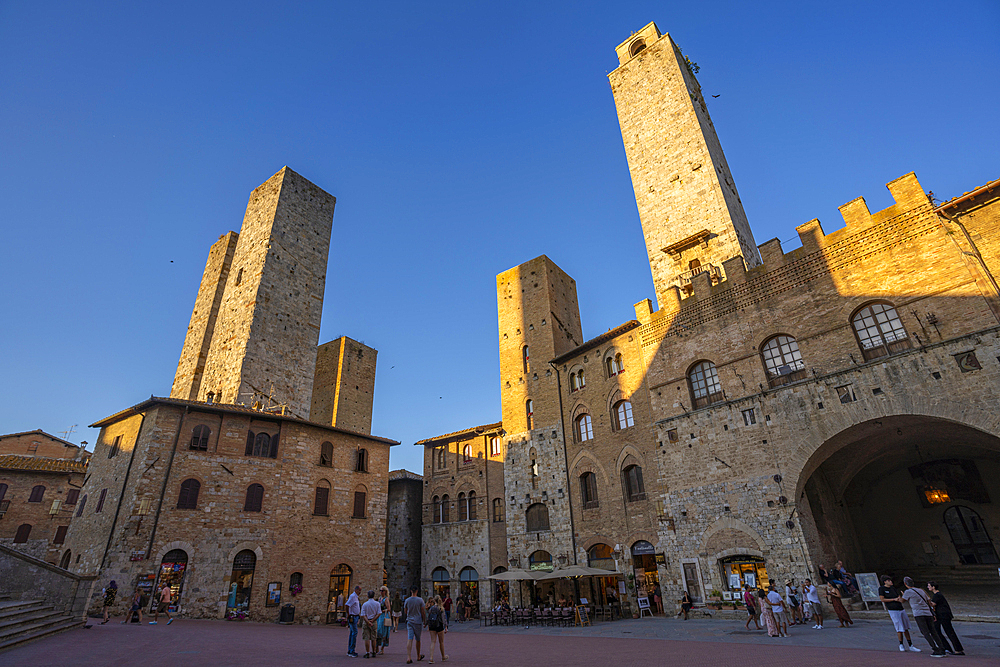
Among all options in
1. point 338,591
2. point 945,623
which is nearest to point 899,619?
point 945,623

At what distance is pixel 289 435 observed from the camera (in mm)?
22203

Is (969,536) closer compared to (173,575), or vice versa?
(173,575)

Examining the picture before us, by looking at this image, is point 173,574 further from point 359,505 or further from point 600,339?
point 600,339

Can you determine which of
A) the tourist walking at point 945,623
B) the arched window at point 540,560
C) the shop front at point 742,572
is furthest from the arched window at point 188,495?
the tourist walking at point 945,623

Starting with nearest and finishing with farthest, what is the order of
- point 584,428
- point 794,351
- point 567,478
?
point 794,351 → point 567,478 → point 584,428

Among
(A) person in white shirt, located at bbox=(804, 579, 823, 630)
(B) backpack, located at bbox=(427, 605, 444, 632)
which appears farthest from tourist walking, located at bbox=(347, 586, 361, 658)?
(A) person in white shirt, located at bbox=(804, 579, 823, 630)

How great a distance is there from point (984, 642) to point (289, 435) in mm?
22881

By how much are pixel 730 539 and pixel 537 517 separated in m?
9.89

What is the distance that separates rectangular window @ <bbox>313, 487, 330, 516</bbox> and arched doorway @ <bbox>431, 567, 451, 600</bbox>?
8.74 m

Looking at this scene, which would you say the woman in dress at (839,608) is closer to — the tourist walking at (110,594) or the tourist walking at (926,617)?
the tourist walking at (926,617)

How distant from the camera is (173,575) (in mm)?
17625

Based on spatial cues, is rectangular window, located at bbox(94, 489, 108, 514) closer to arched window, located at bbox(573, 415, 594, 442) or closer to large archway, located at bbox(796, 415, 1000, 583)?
arched window, located at bbox(573, 415, 594, 442)

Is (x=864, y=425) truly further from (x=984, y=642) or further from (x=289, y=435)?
(x=289, y=435)

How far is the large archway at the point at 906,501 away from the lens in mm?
16297
